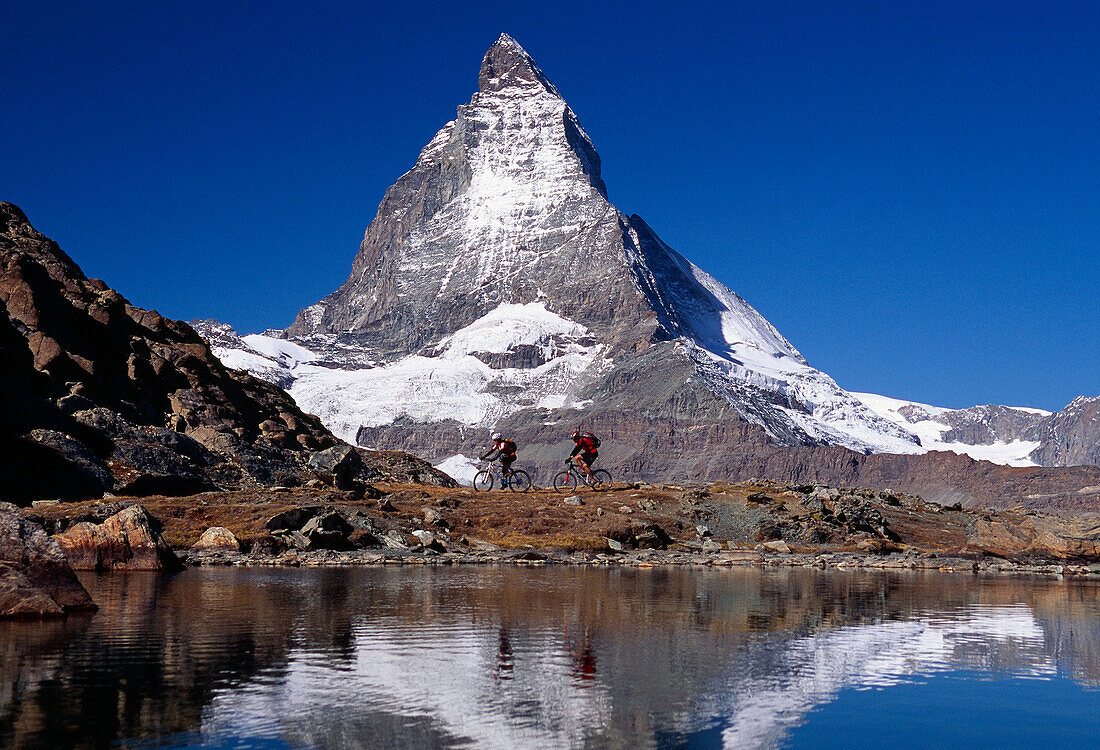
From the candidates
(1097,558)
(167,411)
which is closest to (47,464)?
(167,411)

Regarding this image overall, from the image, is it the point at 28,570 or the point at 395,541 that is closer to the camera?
the point at 28,570

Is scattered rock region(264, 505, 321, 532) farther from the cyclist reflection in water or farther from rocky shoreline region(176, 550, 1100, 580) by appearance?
the cyclist reflection in water

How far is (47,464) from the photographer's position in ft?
228

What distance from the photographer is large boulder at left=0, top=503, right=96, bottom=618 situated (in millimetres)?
27859

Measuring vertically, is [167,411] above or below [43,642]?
above

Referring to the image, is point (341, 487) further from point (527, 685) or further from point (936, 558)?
point (527, 685)

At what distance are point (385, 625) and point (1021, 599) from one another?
88.5 feet

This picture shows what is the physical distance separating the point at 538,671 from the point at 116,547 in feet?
95.7

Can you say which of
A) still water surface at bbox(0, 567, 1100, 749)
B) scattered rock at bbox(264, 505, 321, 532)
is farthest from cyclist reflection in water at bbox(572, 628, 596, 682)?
scattered rock at bbox(264, 505, 321, 532)

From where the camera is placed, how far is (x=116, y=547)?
1818 inches

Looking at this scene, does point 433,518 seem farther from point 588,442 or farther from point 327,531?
point 588,442

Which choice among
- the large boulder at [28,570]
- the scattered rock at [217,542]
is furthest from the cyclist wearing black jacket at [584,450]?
the large boulder at [28,570]

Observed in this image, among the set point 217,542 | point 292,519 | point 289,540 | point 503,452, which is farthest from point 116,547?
point 503,452

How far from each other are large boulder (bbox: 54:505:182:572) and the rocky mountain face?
21877 millimetres
